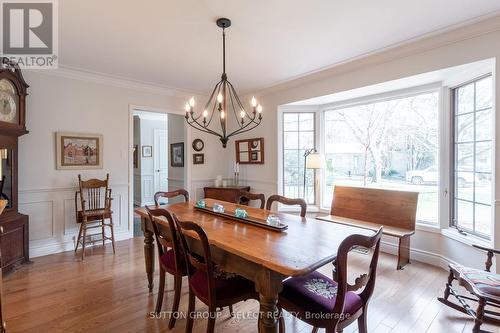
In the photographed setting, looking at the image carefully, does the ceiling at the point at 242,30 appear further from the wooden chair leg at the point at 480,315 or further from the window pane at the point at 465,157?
the wooden chair leg at the point at 480,315

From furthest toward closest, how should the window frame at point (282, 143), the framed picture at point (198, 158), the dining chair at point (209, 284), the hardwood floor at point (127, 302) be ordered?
1. the framed picture at point (198, 158)
2. the window frame at point (282, 143)
3. the hardwood floor at point (127, 302)
4. the dining chair at point (209, 284)

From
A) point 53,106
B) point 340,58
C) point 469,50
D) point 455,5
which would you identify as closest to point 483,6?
point 455,5

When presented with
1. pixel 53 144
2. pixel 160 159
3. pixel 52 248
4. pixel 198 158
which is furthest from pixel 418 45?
pixel 160 159

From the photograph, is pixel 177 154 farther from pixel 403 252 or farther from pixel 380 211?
pixel 403 252

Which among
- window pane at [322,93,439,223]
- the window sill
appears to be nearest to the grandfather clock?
window pane at [322,93,439,223]

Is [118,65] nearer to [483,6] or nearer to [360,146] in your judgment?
[360,146]

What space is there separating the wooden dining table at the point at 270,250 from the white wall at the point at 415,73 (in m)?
1.89

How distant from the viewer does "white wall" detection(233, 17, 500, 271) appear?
2.38 meters

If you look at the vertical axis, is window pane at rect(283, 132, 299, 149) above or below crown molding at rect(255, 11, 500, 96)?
below

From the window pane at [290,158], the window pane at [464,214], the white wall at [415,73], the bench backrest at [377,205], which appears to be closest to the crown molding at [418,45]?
the white wall at [415,73]

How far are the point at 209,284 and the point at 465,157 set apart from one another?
3132 mm

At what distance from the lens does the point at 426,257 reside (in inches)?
125

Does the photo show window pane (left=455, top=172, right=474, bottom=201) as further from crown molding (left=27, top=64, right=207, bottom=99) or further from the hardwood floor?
crown molding (left=27, top=64, right=207, bottom=99)

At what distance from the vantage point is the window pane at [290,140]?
4.51m
